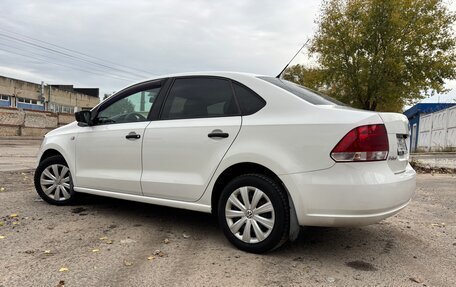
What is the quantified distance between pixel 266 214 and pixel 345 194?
0.73 meters

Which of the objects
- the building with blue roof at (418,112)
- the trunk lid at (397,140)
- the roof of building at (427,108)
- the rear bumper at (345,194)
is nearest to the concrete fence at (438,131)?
the building with blue roof at (418,112)

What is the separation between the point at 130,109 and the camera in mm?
4734

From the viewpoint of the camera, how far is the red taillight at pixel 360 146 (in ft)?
10.5

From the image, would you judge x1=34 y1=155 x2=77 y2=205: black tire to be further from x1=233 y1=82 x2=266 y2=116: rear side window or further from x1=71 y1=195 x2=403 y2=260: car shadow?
x1=233 y1=82 x2=266 y2=116: rear side window

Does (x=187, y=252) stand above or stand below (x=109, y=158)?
below

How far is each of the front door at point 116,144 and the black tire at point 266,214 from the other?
1163 mm

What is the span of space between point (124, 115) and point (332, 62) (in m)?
11.4

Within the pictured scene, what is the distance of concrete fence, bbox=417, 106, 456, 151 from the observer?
85.3 ft

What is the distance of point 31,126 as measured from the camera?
29.5 metres

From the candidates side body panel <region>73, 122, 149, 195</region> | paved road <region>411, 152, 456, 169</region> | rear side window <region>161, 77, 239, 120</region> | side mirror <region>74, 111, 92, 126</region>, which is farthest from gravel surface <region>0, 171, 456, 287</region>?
paved road <region>411, 152, 456, 169</region>

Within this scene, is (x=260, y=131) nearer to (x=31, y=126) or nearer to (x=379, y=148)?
(x=379, y=148)

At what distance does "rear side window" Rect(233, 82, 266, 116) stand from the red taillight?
862 millimetres

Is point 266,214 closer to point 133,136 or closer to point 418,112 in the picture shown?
point 133,136

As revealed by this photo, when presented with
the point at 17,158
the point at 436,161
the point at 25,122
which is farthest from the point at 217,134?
the point at 25,122
